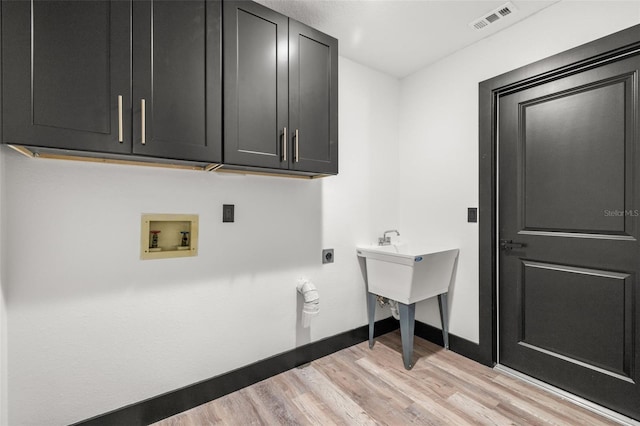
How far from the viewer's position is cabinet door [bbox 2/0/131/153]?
1099 millimetres

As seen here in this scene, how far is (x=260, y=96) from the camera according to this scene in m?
1.65

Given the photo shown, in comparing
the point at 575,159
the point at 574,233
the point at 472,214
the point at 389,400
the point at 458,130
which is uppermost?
the point at 458,130

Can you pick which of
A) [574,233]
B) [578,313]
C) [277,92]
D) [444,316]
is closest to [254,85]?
[277,92]

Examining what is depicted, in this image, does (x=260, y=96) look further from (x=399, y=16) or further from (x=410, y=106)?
(x=410, y=106)

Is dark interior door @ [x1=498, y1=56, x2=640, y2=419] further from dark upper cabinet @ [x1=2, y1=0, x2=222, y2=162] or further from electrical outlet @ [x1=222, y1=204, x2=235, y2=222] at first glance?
dark upper cabinet @ [x1=2, y1=0, x2=222, y2=162]

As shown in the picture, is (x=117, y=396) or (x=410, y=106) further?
(x=410, y=106)

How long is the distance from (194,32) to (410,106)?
1976 millimetres

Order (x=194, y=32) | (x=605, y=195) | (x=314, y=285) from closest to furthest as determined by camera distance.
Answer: (x=194, y=32) → (x=605, y=195) → (x=314, y=285)

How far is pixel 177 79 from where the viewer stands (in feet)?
4.62

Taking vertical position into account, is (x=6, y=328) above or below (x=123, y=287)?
below

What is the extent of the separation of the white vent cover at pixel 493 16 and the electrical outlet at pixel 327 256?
74.8 inches

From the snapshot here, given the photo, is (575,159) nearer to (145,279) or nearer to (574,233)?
(574,233)

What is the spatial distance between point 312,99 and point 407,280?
1.39 metres

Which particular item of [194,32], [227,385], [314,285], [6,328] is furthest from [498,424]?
[194,32]
